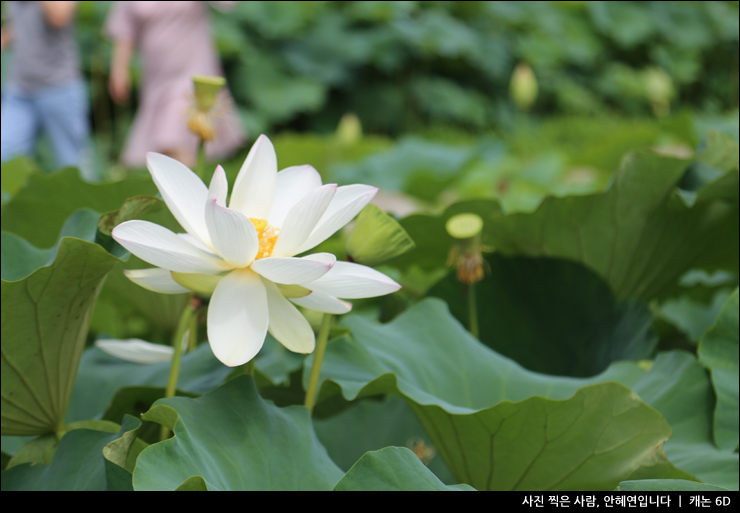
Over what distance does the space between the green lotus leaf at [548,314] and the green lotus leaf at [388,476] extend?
0.99ft

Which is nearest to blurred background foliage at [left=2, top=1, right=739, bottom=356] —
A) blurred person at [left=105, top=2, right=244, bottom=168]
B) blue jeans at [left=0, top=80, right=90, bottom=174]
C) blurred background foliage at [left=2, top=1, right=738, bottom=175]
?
blurred background foliage at [left=2, top=1, right=738, bottom=175]

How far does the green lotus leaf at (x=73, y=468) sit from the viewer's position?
41 cm

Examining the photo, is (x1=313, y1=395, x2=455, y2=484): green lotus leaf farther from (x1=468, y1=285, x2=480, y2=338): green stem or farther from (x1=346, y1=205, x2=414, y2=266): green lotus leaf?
(x1=346, y1=205, x2=414, y2=266): green lotus leaf

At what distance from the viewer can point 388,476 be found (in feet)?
1.18

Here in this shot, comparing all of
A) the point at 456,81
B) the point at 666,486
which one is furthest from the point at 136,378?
the point at 456,81

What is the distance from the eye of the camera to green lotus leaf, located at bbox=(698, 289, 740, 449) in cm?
52

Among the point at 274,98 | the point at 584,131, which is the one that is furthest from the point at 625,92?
the point at 274,98

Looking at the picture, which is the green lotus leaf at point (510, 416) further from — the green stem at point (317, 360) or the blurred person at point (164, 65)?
the blurred person at point (164, 65)

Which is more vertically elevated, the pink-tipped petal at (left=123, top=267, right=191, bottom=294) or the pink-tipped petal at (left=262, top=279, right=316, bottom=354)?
the pink-tipped petal at (left=123, top=267, right=191, bottom=294)

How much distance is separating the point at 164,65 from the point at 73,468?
86.9 inches

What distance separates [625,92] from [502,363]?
654 centimetres

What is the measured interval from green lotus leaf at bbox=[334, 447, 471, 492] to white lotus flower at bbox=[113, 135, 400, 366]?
0.24ft

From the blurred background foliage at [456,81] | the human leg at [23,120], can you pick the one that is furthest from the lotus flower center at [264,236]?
the blurred background foliage at [456,81]

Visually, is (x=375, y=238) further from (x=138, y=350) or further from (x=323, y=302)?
(x=138, y=350)
